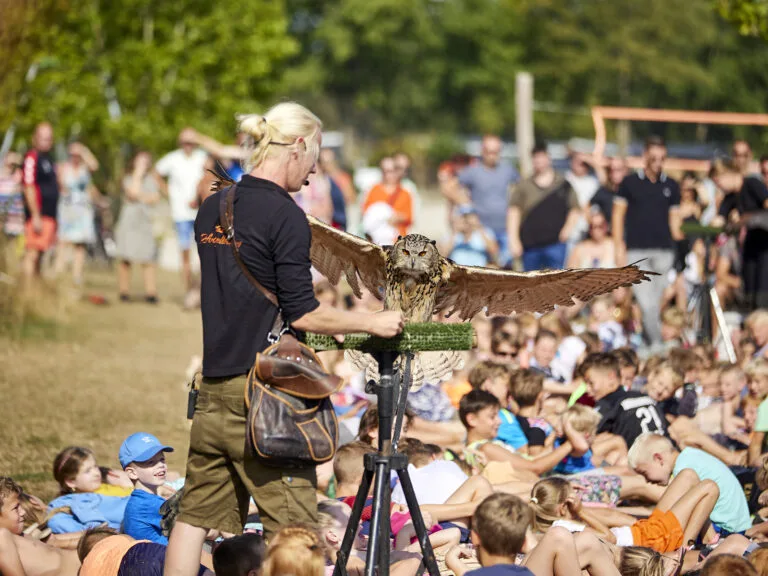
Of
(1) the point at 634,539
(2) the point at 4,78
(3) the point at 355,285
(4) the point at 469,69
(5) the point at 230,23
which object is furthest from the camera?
(4) the point at 469,69

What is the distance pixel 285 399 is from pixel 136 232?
1155cm

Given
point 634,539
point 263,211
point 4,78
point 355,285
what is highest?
point 4,78

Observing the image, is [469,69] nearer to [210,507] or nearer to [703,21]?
[703,21]

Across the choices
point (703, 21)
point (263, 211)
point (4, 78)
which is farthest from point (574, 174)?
point (703, 21)

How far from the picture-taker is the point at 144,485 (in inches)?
224

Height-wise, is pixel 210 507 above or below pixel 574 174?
below

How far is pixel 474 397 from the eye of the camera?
722 cm

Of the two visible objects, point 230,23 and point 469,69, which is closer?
point 230,23

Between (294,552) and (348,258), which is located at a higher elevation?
(348,258)

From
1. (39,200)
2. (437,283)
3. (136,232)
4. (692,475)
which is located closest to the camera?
(437,283)

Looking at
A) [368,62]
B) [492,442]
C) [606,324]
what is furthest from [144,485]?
[368,62]

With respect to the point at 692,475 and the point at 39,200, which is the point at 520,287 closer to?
the point at 692,475

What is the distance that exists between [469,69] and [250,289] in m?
59.5

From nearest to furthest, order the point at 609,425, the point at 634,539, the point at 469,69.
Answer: the point at 634,539 < the point at 609,425 < the point at 469,69
